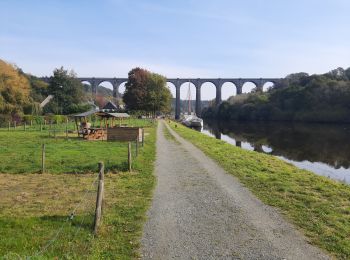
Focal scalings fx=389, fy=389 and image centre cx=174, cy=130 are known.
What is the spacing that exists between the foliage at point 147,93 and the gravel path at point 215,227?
199 ft

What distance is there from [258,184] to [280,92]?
98794mm

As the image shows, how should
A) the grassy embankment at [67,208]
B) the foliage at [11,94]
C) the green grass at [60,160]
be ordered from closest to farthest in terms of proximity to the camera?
the grassy embankment at [67,208], the green grass at [60,160], the foliage at [11,94]

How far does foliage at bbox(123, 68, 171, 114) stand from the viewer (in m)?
73.5

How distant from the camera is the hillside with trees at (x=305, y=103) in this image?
8900 centimetres

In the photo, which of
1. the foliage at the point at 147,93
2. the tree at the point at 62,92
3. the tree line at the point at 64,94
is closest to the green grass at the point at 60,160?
the tree line at the point at 64,94

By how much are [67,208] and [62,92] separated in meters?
78.7

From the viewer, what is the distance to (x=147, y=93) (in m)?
73.9

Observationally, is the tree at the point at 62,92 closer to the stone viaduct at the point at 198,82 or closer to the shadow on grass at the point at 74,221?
the stone viaduct at the point at 198,82

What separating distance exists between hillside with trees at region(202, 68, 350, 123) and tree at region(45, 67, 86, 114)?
50846 mm

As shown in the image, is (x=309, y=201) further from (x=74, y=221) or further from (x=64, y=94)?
(x=64, y=94)

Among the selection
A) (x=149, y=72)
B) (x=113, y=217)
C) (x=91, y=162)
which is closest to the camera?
(x=113, y=217)

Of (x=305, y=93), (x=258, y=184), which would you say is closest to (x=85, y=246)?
(x=258, y=184)

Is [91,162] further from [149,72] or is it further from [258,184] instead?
[149,72]

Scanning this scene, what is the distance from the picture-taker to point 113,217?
8844mm
